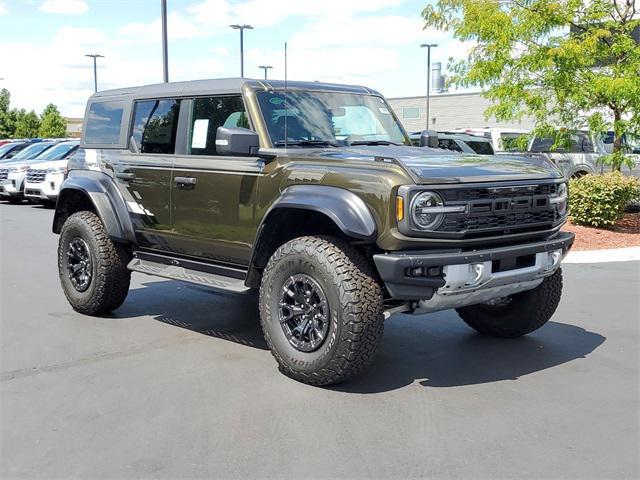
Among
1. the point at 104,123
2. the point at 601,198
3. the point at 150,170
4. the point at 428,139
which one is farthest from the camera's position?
the point at 601,198

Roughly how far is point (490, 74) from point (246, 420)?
1133cm

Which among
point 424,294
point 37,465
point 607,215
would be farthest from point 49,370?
point 607,215

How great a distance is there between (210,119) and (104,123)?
5.05 feet

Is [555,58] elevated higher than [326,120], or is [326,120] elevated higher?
[555,58]

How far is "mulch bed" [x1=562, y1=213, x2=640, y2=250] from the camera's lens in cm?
1196

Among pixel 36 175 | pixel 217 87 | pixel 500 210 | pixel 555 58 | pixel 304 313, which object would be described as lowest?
pixel 304 313

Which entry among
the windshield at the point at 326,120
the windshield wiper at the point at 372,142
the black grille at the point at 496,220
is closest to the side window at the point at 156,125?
the windshield at the point at 326,120

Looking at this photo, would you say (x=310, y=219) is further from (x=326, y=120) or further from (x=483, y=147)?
(x=483, y=147)

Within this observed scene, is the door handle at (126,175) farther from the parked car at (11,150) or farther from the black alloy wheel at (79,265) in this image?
the parked car at (11,150)

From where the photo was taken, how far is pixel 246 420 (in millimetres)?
4242

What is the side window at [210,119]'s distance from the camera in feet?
18.8

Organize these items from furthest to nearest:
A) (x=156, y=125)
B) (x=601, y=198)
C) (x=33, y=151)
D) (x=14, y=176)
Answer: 1. (x=33, y=151)
2. (x=14, y=176)
3. (x=601, y=198)
4. (x=156, y=125)

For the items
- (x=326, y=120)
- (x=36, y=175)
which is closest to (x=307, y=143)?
(x=326, y=120)

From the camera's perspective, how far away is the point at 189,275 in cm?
589
